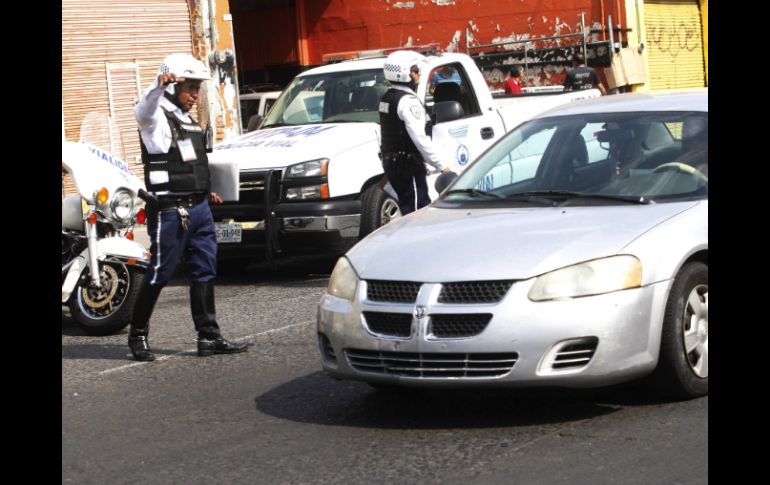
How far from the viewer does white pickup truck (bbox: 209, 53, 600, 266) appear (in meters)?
11.6

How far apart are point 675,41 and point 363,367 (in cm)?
2181

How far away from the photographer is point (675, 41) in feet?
87.9

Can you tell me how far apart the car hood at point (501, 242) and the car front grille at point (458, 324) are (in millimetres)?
187

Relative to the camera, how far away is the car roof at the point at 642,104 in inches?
301

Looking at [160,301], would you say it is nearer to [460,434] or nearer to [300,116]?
[300,116]

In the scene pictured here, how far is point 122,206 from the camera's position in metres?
9.59

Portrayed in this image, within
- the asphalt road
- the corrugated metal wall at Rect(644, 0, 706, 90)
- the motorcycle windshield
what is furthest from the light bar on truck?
the corrugated metal wall at Rect(644, 0, 706, 90)

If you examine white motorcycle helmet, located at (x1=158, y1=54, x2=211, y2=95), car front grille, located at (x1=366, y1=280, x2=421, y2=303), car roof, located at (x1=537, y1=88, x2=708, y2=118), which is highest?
white motorcycle helmet, located at (x1=158, y1=54, x2=211, y2=95)

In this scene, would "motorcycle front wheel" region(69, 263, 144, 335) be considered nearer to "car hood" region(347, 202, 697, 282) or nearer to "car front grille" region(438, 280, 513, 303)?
"car hood" region(347, 202, 697, 282)

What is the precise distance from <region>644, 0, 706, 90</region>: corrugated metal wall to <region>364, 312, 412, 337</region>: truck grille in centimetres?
1986

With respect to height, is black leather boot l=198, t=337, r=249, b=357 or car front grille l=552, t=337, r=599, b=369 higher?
car front grille l=552, t=337, r=599, b=369

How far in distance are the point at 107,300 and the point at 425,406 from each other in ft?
12.0

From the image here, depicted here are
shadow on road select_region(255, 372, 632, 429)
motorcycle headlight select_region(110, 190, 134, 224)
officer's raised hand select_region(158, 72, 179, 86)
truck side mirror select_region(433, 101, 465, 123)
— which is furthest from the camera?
truck side mirror select_region(433, 101, 465, 123)
